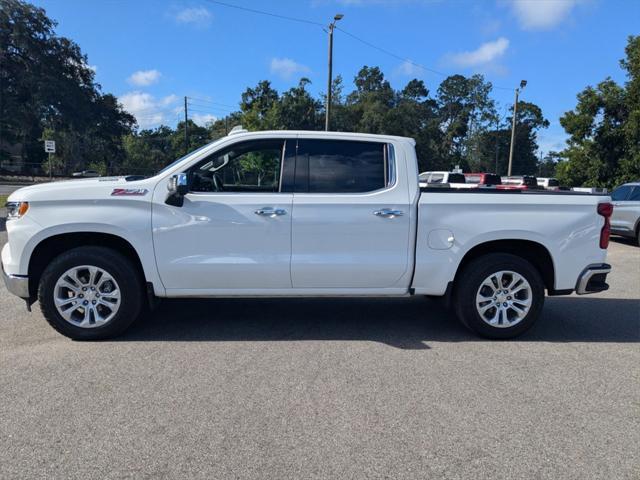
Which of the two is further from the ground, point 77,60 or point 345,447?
point 77,60

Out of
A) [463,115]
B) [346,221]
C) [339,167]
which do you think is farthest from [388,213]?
[463,115]

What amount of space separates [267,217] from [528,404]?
2.67 metres

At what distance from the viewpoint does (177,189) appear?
4598 mm

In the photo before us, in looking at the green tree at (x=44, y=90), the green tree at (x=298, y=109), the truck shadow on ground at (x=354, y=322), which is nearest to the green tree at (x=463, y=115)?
the green tree at (x=298, y=109)

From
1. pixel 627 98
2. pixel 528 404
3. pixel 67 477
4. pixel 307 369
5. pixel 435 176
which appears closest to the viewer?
pixel 67 477

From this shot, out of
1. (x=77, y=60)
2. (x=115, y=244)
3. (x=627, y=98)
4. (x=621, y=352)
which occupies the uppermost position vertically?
(x=77, y=60)

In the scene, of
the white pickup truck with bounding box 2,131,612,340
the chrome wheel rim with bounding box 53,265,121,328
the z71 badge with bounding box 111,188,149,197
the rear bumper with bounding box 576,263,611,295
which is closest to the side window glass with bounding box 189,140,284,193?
the white pickup truck with bounding box 2,131,612,340

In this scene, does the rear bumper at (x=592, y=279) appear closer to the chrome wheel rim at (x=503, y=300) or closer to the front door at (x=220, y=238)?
the chrome wheel rim at (x=503, y=300)

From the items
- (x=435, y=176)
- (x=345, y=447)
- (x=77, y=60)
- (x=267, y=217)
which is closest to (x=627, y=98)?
(x=435, y=176)

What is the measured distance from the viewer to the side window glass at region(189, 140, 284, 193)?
487 centimetres

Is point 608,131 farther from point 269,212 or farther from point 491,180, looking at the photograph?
point 269,212

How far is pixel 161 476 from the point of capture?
2.76m

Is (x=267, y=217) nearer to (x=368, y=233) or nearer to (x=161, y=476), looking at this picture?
(x=368, y=233)

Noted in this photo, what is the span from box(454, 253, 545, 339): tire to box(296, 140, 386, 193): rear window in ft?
4.21
